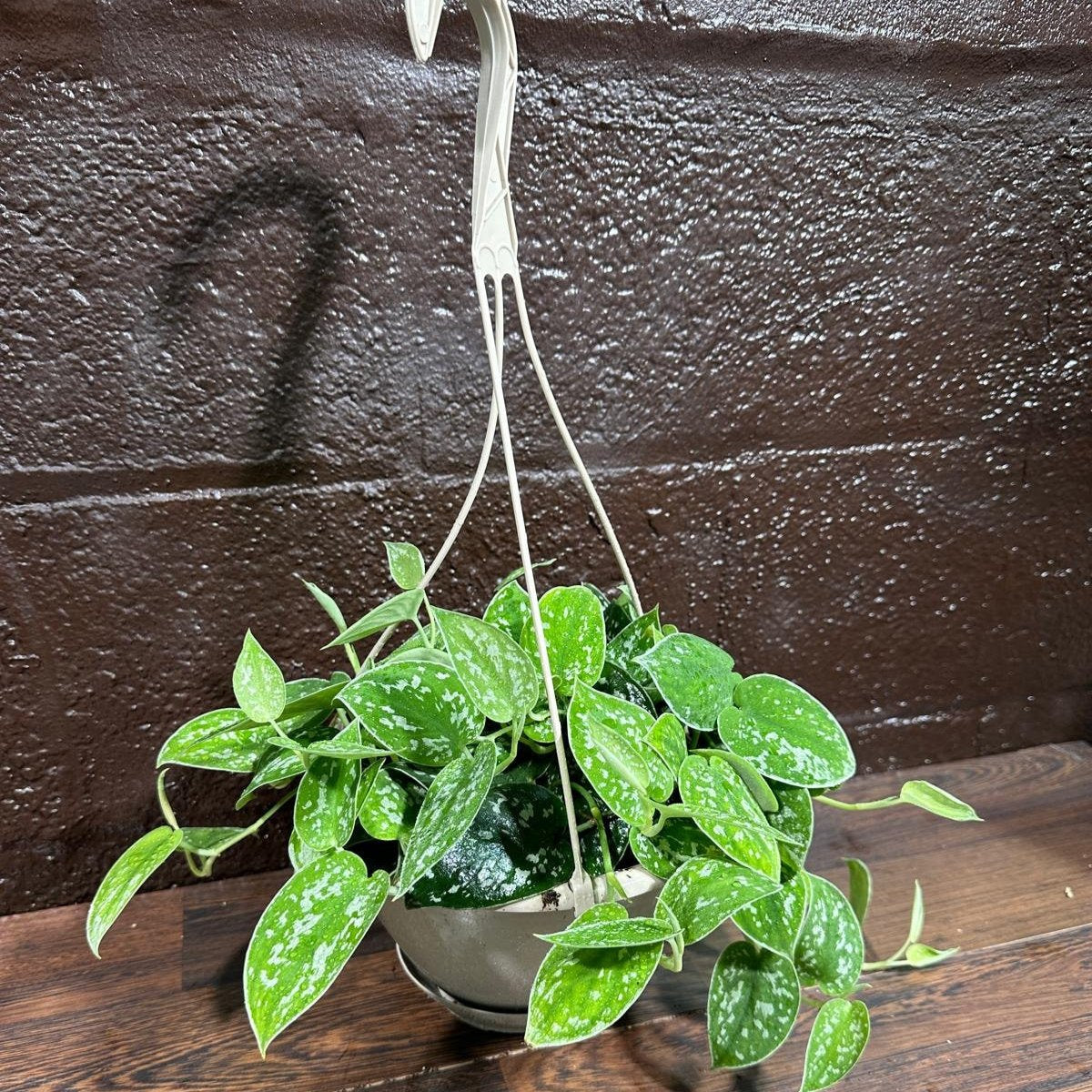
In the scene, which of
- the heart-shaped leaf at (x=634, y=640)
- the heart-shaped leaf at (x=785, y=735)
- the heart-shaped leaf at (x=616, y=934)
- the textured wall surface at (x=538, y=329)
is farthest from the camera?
the textured wall surface at (x=538, y=329)

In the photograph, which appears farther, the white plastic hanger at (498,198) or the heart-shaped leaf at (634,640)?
the heart-shaped leaf at (634,640)

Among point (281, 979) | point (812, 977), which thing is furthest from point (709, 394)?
point (281, 979)

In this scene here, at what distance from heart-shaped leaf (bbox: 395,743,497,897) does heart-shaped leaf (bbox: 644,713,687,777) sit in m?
0.10

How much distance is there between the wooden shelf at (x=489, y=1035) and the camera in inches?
27.0

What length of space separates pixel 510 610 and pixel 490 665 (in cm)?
14

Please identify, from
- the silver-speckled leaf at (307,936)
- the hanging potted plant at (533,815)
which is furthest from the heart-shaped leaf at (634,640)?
the silver-speckled leaf at (307,936)

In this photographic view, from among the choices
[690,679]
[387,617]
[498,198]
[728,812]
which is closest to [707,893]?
[728,812]

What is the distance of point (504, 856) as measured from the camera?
0.57 m

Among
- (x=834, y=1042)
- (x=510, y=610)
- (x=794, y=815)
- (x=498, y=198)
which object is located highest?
(x=498, y=198)

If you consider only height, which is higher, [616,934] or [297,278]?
[297,278]

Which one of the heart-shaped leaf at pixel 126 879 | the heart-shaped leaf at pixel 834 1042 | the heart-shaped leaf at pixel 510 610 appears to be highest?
the heart-shaped leaf at pixel 510 610

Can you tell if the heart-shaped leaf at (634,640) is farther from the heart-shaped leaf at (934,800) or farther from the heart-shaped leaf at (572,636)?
the heart-shaped leaf at (934,800)

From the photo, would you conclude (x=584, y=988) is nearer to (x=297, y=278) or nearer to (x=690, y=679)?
(x=690, y=679)

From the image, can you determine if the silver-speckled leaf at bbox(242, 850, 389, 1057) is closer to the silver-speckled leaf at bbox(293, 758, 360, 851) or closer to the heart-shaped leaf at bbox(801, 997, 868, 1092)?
the silver-speckled leaf at bbox(293, 758, 360, 851)
